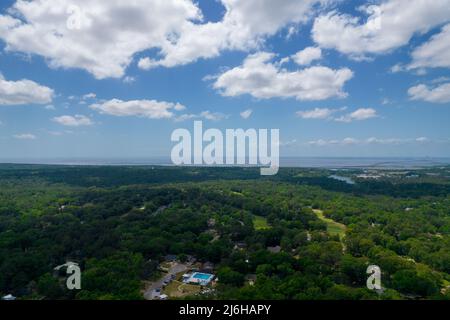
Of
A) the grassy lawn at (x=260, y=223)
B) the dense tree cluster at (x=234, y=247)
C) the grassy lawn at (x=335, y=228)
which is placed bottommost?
the grassy lawn at (x=335, y=228)

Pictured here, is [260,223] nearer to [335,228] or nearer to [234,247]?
[335,228]

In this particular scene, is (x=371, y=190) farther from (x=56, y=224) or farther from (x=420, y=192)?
(x=56, y=224)

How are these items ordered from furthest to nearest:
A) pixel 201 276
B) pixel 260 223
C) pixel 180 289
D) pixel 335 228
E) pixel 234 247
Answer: pixel 260 223, pixel 335 228, pixel 234 247, pixel 201 276, pixel 180 289

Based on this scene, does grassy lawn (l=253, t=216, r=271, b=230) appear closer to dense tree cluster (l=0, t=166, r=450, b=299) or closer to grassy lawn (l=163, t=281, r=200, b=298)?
dense tree cluster (l=0, t=166, r=450, b=299)

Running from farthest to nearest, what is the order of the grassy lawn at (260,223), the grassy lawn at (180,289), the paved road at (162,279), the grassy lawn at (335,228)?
the grassy lawn at (260,223) → the grassy lawn at (335,228) → the paved road at (162,279) → the grassy lawn at (180,289)

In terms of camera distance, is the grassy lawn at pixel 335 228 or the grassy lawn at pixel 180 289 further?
the grassy lawn at pixel 335 228

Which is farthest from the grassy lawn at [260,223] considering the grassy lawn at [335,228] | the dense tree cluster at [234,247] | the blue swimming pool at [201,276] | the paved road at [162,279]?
the blue swimming pool at [201,276]

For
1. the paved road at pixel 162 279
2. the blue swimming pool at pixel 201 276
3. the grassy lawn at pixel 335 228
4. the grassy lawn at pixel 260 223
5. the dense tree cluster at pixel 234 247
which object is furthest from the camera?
the grassy lawn at pixel 260 223

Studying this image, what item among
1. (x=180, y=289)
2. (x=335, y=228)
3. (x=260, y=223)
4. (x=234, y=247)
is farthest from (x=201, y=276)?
(x=335, y=228)

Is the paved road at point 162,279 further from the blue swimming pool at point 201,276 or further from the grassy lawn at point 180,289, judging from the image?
the blue swimming pool at point 201,276
